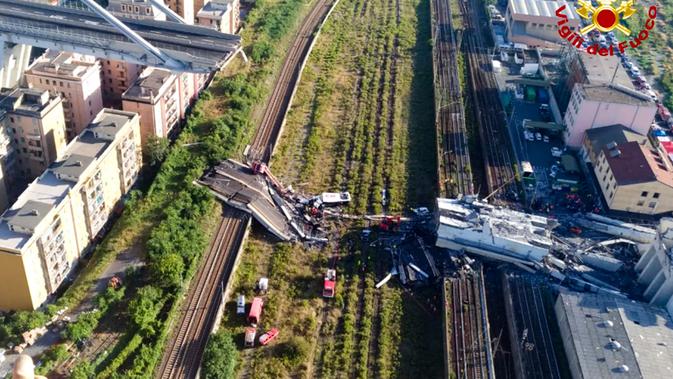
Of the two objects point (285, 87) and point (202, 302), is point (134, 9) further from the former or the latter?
point (202, 302)

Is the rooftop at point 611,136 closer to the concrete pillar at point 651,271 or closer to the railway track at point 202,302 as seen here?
the concrete pillar at point 651,271

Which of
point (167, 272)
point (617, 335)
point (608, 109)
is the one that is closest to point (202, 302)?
point (167, 272)

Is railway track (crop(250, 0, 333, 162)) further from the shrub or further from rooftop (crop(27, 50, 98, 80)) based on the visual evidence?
the shrub

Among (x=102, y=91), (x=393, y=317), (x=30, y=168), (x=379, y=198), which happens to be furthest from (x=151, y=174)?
(x=393, y=317)

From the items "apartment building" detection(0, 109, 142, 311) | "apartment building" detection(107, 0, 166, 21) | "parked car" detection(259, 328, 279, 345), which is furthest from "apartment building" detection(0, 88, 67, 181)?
"parked car" detection(259, 328, 279, 345)

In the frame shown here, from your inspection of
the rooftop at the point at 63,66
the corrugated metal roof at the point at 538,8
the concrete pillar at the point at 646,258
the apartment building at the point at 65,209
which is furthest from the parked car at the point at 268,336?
the corrugated metal roof at the point at 538,8

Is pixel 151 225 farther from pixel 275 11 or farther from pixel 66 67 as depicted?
pixel 275 11

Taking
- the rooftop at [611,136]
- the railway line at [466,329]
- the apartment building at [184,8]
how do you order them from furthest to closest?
1. the apartment building at [184,8]
2. the rooftop at [611,136]
3. the railway line at [466,329]
